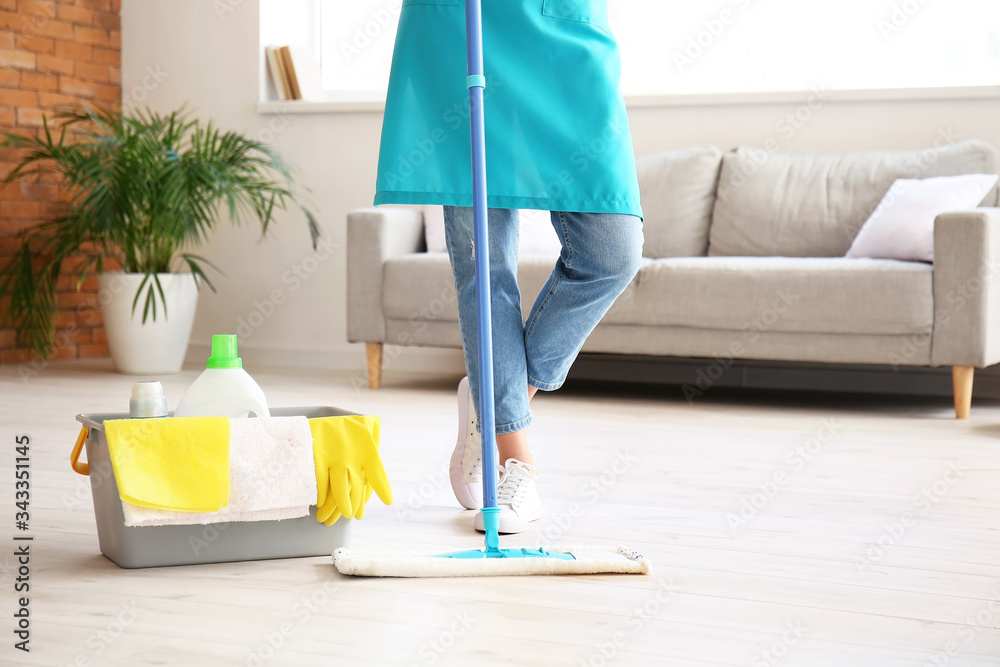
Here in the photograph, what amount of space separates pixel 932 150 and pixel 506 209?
7.47ft

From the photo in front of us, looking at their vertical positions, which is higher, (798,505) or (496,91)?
(496,91)

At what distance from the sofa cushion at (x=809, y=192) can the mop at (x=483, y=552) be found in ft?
7.51

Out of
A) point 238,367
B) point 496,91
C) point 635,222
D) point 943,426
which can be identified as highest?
point 496,91

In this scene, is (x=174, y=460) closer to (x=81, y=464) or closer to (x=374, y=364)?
(x=81, y=464)

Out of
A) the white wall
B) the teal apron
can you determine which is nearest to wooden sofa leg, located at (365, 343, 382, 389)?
the white wall

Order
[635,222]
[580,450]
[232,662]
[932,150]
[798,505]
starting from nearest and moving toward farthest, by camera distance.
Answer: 1. [232,662]
2. [635,222]
3. [798,505]
4. [580,450]
5. [932,150]

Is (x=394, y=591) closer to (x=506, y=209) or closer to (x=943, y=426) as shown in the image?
(x=506, y=209)

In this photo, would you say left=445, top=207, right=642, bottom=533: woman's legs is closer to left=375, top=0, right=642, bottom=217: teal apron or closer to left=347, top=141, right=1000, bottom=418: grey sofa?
left=375, top=0, right=642, bottom=217: teal apron

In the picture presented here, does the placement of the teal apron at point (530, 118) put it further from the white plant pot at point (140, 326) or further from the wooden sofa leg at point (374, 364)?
the white plant pot at point (140, 326)

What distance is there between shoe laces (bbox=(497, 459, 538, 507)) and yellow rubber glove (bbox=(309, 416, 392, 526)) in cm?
24

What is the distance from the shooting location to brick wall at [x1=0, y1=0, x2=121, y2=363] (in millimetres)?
4098

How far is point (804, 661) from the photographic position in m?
0.97

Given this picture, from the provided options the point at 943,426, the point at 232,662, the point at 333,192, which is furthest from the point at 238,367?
the point at 333,192

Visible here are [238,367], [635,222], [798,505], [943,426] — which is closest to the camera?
[238,367]
